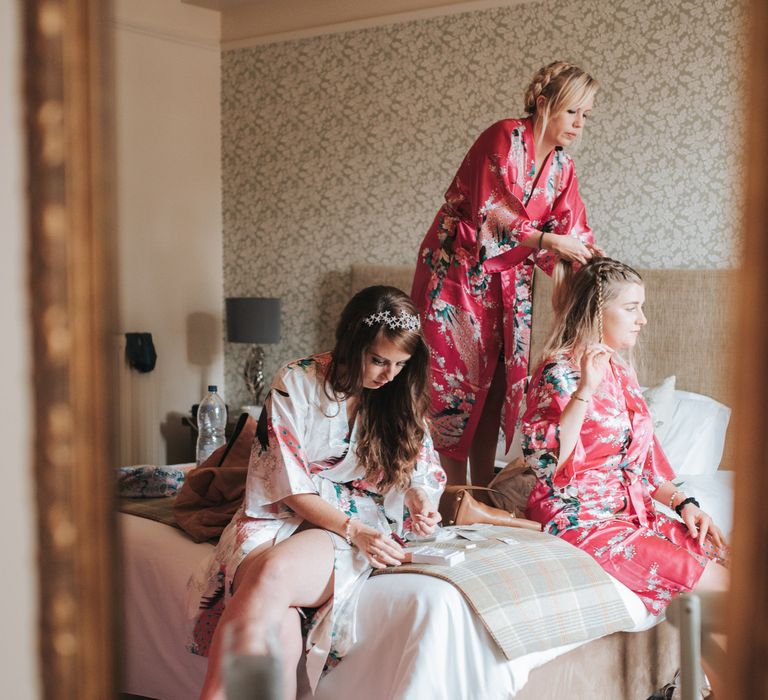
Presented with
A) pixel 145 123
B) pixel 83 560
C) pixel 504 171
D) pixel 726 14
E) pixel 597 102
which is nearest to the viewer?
pixel 83 560

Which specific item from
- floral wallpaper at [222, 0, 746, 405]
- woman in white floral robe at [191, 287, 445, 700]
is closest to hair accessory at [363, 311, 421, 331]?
woman in white floral robe at [191, 287, 445, 700]

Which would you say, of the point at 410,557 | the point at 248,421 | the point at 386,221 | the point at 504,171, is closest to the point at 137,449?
the point at 386,221

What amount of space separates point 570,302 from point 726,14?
174cm

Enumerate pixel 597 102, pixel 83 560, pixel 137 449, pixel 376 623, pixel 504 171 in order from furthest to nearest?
pixel 137 449 < pixel 597 102 < pixel 504 171 < pixel 376 623 < pixel 83 560

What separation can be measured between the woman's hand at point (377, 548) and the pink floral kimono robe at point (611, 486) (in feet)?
1.43

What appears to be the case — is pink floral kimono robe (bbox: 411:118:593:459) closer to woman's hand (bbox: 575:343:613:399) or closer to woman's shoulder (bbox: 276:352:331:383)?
woman's hand (bbox: 575:343:613:399)

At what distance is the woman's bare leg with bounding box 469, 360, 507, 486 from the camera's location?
8.97 ft

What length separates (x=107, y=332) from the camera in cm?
75

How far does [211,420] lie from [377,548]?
2491 millimetres

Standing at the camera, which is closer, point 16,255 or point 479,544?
point 16,255

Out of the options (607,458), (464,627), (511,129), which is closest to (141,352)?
(511,129)

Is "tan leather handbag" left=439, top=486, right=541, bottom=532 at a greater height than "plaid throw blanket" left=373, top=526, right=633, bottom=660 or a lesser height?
greater

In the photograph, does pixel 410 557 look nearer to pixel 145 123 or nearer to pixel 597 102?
pixel 597 102

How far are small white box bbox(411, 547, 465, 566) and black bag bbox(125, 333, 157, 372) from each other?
2.78m
